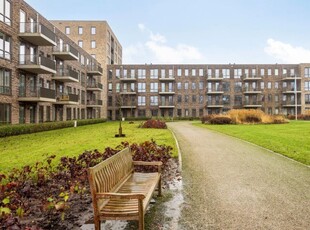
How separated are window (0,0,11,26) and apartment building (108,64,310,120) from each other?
4459 centimetres

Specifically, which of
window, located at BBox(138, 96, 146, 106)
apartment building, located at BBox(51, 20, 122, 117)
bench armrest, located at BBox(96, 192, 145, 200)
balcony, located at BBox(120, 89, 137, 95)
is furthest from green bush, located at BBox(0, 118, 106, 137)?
window, located at BBox(138, 96, 146, 106)

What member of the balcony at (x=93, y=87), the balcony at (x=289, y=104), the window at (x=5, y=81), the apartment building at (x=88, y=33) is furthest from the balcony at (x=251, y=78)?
the window at (x=5, y=81)

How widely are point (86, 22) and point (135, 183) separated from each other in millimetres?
66489

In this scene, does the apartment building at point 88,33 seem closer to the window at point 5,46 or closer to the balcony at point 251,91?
the balcony at point 251,91

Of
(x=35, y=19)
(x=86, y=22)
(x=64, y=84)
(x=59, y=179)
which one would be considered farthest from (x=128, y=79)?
(x=59, y=179)

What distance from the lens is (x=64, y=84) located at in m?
42.2

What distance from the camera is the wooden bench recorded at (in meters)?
4.32

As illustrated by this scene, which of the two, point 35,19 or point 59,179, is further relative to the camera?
point 35,19

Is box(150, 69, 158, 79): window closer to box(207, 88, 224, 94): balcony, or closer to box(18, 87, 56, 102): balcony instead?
box(207, 88, 224, 94): balcony

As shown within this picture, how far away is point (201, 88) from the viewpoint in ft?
234

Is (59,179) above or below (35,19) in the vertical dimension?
below

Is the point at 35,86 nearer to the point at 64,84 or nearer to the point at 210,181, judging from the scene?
the point at 64,84

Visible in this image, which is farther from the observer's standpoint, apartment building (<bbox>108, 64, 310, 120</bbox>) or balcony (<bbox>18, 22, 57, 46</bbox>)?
apartment building (<bbox>108, 64, 310, 120</bbox>)

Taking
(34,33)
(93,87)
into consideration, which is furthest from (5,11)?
(93,87)
